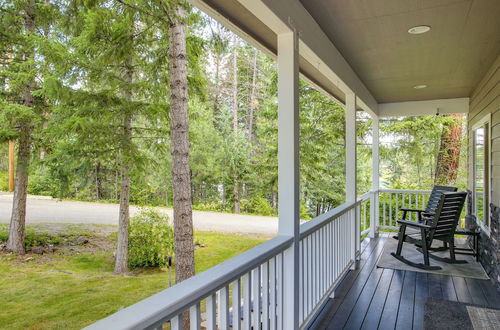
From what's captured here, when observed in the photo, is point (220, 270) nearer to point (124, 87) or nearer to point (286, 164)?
point (286, 164)

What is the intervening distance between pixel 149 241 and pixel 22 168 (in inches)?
120

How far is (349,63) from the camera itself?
3820 mm

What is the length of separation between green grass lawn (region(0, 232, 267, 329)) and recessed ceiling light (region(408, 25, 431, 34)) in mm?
6098

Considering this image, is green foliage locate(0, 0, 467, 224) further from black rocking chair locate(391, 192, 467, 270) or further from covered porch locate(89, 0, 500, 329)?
black rocking chair locate(391, 192, 467, 270)

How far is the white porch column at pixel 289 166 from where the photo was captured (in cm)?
223

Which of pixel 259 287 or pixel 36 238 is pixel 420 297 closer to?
pixel 259 287

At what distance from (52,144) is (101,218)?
14.1 feet

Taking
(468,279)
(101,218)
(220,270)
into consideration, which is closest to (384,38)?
(220,270)

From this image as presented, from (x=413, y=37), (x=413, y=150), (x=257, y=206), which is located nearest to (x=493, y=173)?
(x=413, y=37)

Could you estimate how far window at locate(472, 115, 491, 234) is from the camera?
4315mm

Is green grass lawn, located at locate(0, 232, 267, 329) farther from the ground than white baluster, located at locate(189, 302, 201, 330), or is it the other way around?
white baluster, located at locate(189, 302, 201, 330)

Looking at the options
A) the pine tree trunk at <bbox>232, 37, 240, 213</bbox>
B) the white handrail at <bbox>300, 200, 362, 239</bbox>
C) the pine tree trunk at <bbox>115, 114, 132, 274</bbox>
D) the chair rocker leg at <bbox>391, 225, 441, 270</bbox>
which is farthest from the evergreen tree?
the pine tree trunk at <bbox>232, 37, 240, 213</bbox>

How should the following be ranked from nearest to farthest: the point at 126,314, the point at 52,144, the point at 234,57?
1. the point at 126,314
2. the point at 52,144
3. the point at 234,57

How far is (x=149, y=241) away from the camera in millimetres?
7781
